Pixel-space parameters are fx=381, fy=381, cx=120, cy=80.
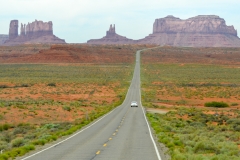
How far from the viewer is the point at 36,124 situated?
34.7 meters

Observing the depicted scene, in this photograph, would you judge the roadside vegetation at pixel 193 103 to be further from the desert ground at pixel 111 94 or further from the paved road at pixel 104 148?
the paved road at pixel 104 148

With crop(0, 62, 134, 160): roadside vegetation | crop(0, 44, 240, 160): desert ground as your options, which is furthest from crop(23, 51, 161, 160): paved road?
crop(0, 62, 134, 160): roadside vegetation

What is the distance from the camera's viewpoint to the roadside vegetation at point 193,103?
59.5 ft

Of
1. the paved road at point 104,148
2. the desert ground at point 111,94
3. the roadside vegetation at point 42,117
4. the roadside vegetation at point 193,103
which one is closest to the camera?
the paved road at point 104,148

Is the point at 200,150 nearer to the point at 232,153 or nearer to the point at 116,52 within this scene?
the point at 232,153

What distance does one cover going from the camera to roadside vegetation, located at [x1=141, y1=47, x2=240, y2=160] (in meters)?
18.1

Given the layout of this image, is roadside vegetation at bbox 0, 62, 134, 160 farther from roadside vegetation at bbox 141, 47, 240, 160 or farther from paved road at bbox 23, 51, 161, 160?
roadside vegetation at bbox 141, 47, 240, 160

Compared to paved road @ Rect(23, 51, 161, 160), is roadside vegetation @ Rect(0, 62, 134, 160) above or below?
Result: below

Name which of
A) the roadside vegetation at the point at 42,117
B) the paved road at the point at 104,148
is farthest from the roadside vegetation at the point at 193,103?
the roadside vegetation at the point at 42,117

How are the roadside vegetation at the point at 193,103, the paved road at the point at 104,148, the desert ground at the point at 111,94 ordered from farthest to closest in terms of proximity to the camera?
the desert ground at the point at 111,94 < the roadside vegetation at the point at 193,103 < the paved road at the point at 104,148

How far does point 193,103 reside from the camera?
62.8 meters

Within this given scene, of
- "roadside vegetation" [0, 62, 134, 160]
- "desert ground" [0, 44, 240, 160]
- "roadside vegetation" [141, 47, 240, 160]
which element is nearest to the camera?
"roadside vegetation" [141, 47, 240, 160]

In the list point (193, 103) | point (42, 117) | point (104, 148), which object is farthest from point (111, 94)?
point (104, 148)

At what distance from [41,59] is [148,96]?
93899mm
